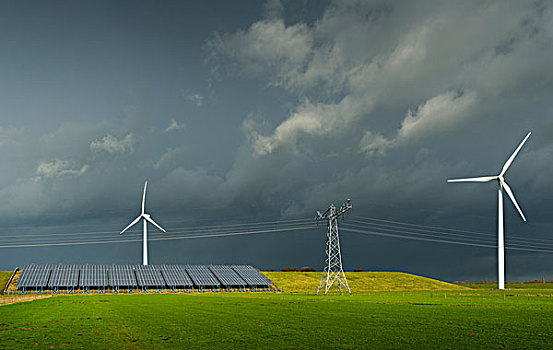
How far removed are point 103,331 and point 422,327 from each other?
66.1 feet

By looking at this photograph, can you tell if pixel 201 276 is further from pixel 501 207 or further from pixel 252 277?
pixel 501 207

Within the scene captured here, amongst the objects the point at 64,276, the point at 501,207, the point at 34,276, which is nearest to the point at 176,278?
the point at 64,276

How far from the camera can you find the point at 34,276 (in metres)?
123

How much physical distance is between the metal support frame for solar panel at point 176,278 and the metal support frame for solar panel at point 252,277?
1709 cm

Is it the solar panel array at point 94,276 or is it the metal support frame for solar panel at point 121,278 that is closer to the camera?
the solar panel array at point 94,276

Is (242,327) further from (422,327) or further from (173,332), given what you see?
(422,327)

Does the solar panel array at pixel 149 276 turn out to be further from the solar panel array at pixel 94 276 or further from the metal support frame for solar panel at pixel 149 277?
the solar panel array at pixel 94 276

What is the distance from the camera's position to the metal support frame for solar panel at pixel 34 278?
114 metres

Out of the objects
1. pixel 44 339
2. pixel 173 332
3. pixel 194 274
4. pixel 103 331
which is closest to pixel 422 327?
pixel 173 332

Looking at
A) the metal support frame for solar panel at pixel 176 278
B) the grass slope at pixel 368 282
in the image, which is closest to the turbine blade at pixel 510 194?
the grass slope at pixel 368 282

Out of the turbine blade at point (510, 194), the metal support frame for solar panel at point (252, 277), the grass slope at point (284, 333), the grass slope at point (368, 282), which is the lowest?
the grass slope at point (368, 282)

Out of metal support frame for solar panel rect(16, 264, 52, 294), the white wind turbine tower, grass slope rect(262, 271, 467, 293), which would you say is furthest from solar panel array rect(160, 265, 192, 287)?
the white wind turbine tower

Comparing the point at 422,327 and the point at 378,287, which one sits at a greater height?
the point at 422,327

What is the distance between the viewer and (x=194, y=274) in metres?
139
